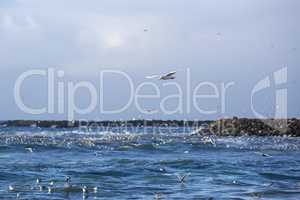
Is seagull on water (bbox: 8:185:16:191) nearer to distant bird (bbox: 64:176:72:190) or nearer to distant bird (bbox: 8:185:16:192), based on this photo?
distant bird (bbox: 8:185:16:192)

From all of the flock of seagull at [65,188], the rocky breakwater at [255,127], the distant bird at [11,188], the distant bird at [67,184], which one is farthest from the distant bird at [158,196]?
the rocky breakwater at [255,127]

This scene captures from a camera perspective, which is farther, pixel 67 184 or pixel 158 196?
pixel 67 184

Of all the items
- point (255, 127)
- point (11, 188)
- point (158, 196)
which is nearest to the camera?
point (158, 196)

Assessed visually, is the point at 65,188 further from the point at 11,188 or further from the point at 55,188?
the point at 11,188

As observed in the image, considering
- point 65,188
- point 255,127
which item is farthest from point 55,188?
point 255,127

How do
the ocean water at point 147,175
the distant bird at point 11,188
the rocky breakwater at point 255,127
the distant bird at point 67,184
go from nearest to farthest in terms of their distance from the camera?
the ocean water at point 147,175, the distant bird at point 11,188, the distant bird at point 67,184, the rocky breakwater at point 255,127

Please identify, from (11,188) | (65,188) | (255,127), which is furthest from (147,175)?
(255,127)

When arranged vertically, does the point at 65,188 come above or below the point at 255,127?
below

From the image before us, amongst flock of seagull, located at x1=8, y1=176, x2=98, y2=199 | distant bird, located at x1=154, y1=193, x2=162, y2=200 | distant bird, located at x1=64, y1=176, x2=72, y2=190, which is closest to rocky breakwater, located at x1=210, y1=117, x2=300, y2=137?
distant bird, located at x1=64, y1=176, x2=72, y2=190

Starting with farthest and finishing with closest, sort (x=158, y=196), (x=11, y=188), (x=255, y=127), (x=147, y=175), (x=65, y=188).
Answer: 1. (x=255, y=127)
2. (x=147, y=175)
3. (x=65, y=188)
4. (x=11, y=188)
5. (x=158, y=196)

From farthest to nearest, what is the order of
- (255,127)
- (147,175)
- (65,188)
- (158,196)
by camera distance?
(255,127) → (147,175) → (65,188) → (158,196)

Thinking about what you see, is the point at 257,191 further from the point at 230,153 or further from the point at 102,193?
the point at 230,153

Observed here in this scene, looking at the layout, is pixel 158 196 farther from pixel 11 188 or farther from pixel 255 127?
pixel 255 127

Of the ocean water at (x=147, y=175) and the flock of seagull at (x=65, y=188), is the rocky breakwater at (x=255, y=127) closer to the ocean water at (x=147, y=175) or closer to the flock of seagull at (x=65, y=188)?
the ocean water at (x=147, y=175)
